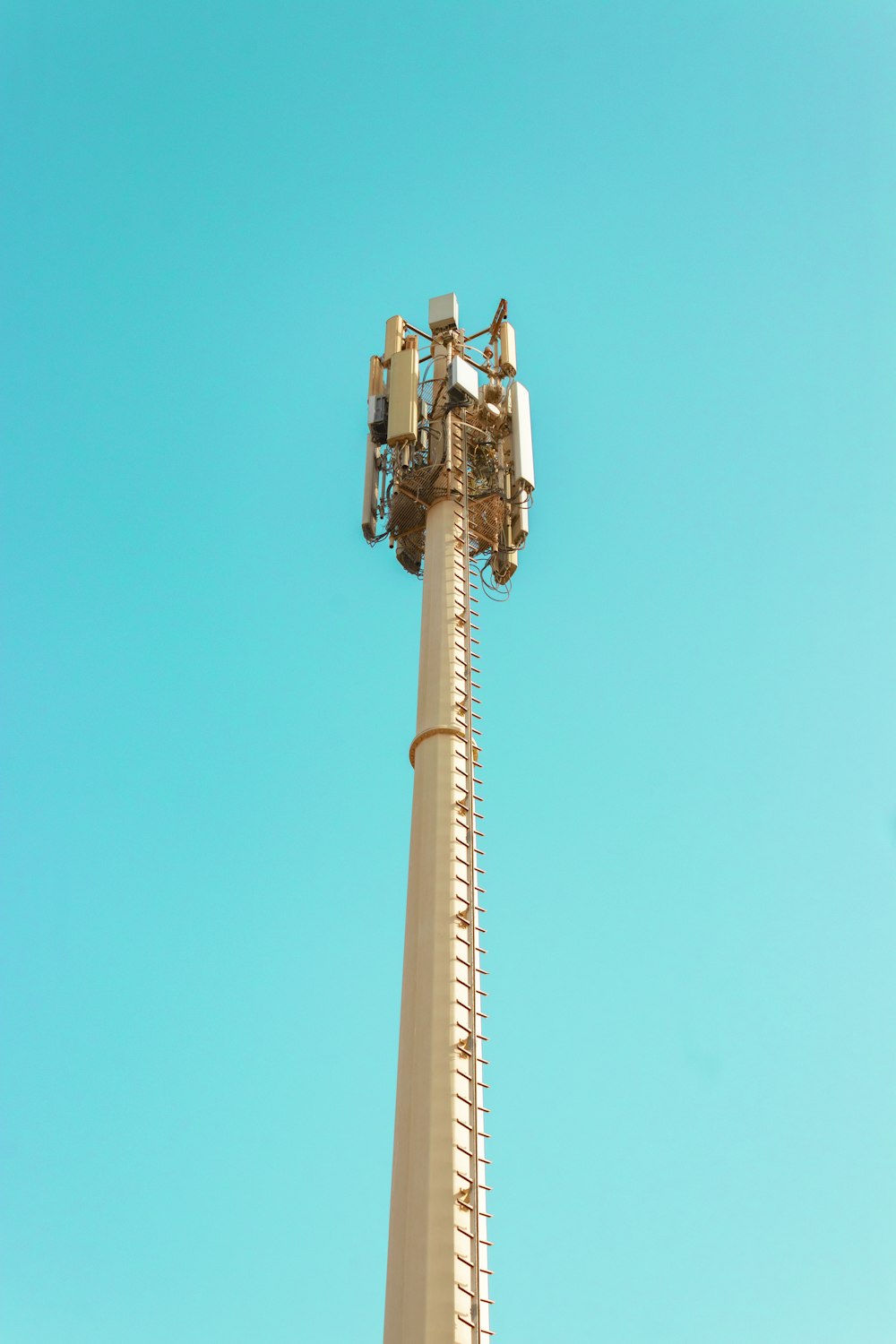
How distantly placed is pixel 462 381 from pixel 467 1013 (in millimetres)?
12791

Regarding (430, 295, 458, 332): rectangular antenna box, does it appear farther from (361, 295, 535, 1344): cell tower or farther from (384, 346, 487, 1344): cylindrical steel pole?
(384, 346, 487, 1344): cylindrical steel pole

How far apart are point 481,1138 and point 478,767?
5655 millimetres

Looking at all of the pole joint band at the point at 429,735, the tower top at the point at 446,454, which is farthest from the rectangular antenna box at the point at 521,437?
the pole joint band at the point at 429,735

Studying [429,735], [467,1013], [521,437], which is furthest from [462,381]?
[467,1013]

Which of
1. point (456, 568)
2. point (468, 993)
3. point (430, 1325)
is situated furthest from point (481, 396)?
point (430, 1325)

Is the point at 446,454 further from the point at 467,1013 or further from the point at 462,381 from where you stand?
the point at 467,1013

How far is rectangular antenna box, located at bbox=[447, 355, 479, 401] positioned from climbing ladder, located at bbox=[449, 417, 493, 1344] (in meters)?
3.44

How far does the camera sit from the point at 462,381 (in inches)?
972

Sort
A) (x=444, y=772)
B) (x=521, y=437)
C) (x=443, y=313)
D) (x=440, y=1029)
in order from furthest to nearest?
(x=443, y=313), (x=521, y=437), (x=444, y=772), (x=440, y=1029)

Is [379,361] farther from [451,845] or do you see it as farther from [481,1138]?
[481,1138]

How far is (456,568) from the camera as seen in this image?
2212 centimetres

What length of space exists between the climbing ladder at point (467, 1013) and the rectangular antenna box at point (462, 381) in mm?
3435

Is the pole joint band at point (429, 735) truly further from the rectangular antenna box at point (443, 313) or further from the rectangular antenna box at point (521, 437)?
the rectangular antenna box at point (443, 313)

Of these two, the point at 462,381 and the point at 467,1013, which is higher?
the point at 462,381
